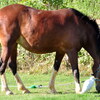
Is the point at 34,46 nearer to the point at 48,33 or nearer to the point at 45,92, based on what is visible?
the point at 48,33

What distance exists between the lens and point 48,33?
10.3 meters

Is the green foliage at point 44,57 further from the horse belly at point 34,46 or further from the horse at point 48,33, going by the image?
the horse belly at point 34,46

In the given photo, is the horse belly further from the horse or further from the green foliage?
the green foliage

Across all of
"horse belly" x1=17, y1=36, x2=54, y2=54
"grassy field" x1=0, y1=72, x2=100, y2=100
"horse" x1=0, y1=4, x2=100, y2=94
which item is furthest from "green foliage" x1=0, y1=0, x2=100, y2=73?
"horse belly" x1=17, y1=36, x2=54, y2=54

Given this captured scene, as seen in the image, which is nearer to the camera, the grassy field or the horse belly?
the grassy field

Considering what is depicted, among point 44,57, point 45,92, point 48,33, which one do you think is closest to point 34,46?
point 48,33

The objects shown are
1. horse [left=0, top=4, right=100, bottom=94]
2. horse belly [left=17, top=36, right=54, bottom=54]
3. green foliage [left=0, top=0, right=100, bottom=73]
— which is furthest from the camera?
green foliage [left=0, top=0, right=100, bottom=73]

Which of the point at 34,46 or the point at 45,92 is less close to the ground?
the point at 34,46

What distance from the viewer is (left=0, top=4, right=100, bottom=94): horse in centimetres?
1023

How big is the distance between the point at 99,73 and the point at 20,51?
267 inches

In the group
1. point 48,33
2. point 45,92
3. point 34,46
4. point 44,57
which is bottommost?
point 44,57

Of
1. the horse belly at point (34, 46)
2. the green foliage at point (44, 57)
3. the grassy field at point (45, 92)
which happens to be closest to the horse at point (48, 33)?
the horse belly at point (34, 46)

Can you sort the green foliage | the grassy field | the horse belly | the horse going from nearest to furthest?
the grassy field < the horse < the horse belly < the green foliage

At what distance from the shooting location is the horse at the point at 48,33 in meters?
10.2
